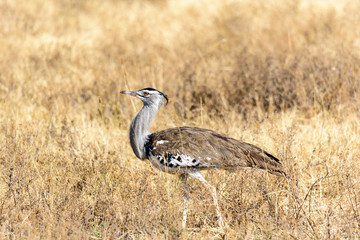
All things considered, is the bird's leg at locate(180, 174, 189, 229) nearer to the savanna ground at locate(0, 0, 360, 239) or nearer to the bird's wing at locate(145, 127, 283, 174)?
the savanna ground at locate(0, 0, 360, 239)

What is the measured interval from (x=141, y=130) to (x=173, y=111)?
1.57m

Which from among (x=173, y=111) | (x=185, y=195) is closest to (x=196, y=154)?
(x=185, y=195)

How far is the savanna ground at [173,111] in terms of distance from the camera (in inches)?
141

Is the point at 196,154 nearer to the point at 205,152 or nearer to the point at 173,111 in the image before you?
the point at 205,152

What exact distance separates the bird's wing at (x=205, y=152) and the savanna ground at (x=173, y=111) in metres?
0.15

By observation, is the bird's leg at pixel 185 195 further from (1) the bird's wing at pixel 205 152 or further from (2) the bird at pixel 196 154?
(1) the bird's wing at pixel 205 152

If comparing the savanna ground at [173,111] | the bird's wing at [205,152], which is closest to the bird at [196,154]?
the bird's wing at [205,152]

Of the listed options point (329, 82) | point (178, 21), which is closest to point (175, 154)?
point (329, 82)

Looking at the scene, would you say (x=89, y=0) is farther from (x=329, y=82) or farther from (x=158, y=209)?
(x=158, y=209)

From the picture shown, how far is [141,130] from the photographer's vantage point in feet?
14.4

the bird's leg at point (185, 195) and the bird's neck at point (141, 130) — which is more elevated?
the bird's neck at point (141, 130)

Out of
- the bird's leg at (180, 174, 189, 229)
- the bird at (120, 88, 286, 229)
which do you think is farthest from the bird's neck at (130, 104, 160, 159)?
the bird's leg at (180, 174, 189, 229)

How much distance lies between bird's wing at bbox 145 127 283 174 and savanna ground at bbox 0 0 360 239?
146mm

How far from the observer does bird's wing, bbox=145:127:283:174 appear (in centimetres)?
402
